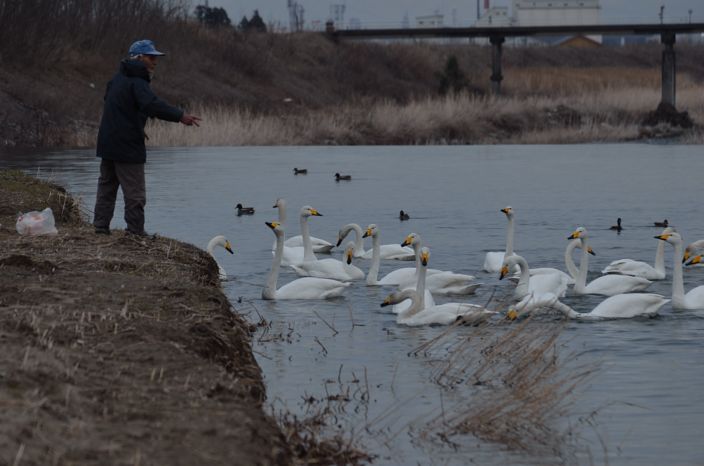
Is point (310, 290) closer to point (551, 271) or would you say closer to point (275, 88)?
point (551, 271)

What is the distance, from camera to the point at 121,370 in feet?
21.7

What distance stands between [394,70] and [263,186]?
174ft

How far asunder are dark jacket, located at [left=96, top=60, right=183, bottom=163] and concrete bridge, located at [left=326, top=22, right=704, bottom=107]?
5273 centimetres

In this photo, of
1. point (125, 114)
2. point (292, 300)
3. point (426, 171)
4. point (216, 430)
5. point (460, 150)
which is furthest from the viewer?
point (460, 150)

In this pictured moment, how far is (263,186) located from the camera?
3023cm

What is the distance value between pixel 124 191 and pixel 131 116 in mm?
706

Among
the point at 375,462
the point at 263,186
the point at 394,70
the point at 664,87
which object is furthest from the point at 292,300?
the point at 394,70

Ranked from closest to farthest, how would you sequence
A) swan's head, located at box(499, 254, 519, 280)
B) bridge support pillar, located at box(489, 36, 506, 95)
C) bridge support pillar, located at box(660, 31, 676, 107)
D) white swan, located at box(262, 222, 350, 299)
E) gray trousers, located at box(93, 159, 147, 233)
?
gray trousers, located at box(93, 159, 147, 233)
swan's head, located at box(499, 254, 519, 280)
white swan, located at box(262, 222, 350, 299)
bridge support pillar, located at box(660, 31, 676, 107)
bridge support pillar, located at box(489, 36, 506, 95)

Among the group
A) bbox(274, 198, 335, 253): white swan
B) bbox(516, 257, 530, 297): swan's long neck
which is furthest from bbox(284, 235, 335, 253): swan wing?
bbox(516, 257, 530, 297): swan's long neck

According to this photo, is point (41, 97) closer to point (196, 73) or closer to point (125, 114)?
point (196, 73)

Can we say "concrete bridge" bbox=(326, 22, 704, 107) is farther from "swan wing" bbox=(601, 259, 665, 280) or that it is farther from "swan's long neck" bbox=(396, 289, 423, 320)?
"swan's long neck" bbox=(396, 289, 423, 320)

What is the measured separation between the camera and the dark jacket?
1173cm

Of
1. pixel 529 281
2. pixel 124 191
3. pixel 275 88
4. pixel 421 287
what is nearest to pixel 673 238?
pixel 529 281

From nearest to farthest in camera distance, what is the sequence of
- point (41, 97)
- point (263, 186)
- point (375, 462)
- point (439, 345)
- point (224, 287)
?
1. point (375, 462)
2. point (439, 345)
3. point (224, 287)
4. point (263, 186)
5. point (41, 97)
